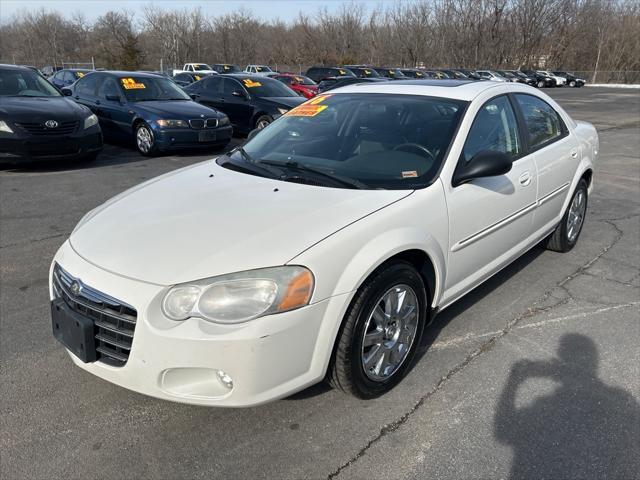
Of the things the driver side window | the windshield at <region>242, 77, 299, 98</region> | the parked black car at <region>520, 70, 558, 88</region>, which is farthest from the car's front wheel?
the parked black car at <region>520, 70, 558, 88</region>

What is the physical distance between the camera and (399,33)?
66.6m


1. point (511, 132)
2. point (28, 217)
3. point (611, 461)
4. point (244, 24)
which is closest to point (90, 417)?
point (611, 461)

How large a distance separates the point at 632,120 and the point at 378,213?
20641 millimetres

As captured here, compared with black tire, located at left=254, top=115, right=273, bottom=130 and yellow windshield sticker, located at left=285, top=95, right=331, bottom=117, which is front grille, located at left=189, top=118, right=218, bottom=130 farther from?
yellow windshield sticker, located at left=285, top=95, right=331, bottom=117

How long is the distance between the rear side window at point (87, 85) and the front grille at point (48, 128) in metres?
3.12

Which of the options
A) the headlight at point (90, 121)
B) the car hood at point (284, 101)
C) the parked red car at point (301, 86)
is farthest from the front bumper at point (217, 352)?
the parked red car at point (301, 86)

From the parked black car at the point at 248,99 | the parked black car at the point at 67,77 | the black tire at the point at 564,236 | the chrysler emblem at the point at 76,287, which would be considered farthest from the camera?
the parked black car at the point at 67,77

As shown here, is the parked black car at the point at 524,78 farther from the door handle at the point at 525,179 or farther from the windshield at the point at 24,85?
the door handle at the point at 525,179

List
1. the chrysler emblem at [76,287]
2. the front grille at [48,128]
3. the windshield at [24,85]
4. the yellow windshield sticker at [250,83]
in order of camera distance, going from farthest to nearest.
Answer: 1. the yellow windshield sticker at [250,83]
2. the windshield at [24,85]
3. the front grille at [48,128]
4. the chrysler emblem at [76,287]

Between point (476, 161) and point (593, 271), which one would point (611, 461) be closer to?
point (476, 161)

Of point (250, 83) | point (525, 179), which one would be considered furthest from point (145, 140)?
point (525, 179)

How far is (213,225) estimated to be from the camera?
247 cm

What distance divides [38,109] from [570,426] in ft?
26.3

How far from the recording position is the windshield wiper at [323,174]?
2.82 m
